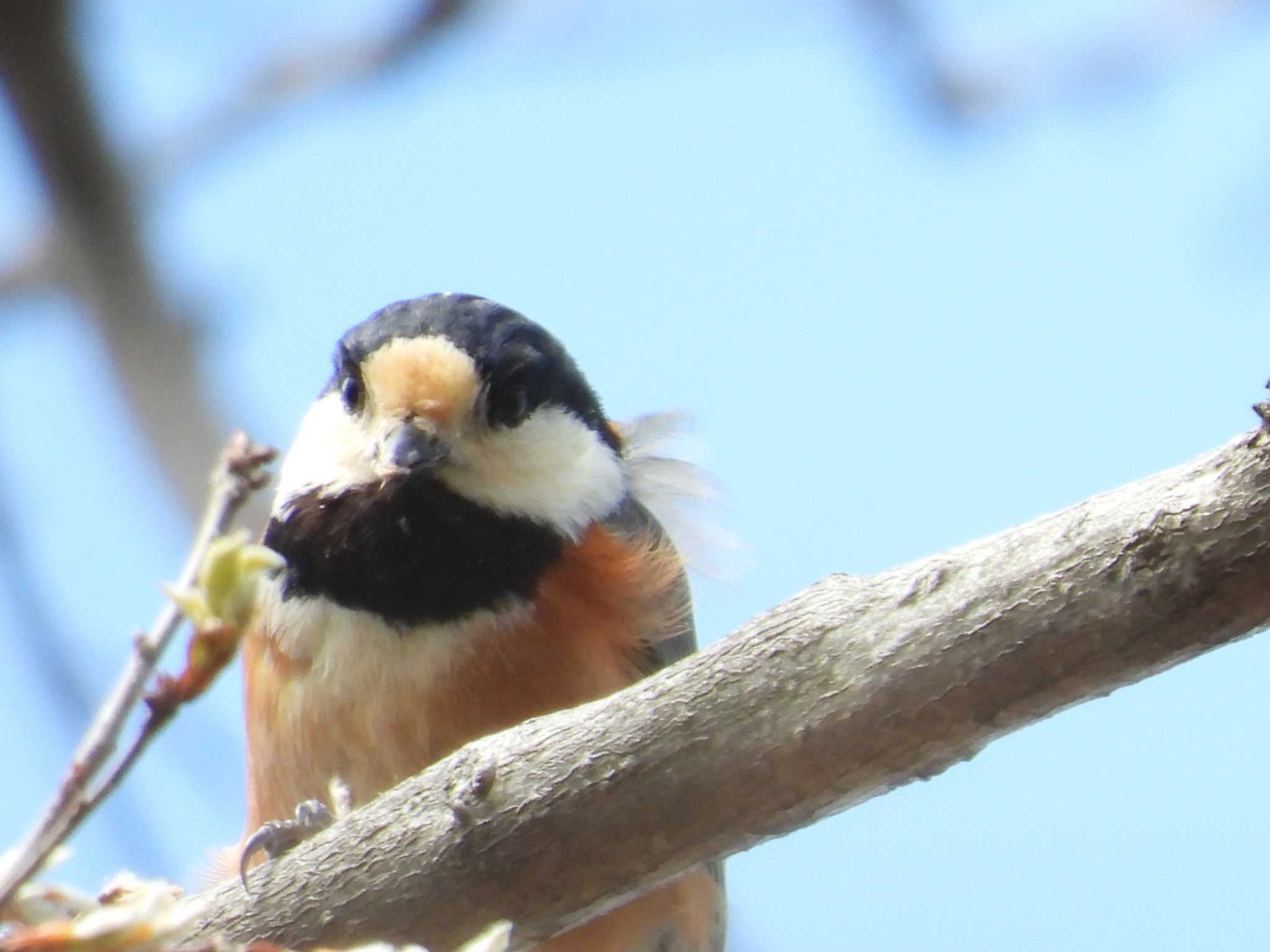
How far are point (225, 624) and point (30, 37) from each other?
132 inches

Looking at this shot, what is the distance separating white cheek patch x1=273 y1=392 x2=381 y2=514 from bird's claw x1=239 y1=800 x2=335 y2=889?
0.62 metres

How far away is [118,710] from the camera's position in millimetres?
964

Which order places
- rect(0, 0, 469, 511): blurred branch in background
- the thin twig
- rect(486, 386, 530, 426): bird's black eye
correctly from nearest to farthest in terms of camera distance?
1. the thin twig
2. rect(486, 386, 530, 426): bird's black eye
3. rect(0, 0, 469, 511): blurred branch in background

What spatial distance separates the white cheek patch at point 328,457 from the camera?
2.92m

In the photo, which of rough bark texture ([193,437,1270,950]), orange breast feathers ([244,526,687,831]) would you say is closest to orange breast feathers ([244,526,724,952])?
orange breast feathers ([244,526,687,831])

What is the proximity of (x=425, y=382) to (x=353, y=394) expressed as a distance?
221mm

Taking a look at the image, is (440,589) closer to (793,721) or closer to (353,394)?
(353,394)

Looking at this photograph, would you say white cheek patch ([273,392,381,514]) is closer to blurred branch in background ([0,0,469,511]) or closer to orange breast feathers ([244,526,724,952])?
orange breast feathers ([244,526,724,952])

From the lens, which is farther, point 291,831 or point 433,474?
point 433,474

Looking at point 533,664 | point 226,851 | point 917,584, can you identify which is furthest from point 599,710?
point 226,851

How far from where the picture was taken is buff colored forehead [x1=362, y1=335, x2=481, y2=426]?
9.43 feet

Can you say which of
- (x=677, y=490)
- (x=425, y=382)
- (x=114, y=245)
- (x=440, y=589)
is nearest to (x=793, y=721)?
(x=440, y=589)

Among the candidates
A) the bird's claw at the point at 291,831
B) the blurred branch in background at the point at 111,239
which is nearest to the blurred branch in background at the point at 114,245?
the blurred branch in background at the point at 111,239

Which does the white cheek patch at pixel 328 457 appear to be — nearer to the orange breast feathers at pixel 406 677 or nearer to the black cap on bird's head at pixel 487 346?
the black cap on bird's head at pixel 487 346
